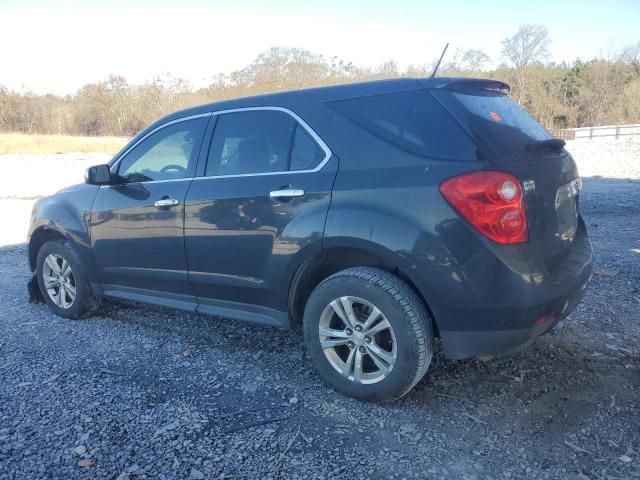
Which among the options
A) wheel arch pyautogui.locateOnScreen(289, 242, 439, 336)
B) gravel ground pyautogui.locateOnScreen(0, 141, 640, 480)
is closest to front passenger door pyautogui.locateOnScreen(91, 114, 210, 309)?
gravel ground pyautogui.locateOnScreen(0, 141, 640, 480)

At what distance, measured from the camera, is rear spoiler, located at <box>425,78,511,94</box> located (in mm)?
3205

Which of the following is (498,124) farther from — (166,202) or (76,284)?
(76,284)

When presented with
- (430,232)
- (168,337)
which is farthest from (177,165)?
(430,232)

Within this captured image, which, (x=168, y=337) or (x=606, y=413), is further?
(x=168, y=337)

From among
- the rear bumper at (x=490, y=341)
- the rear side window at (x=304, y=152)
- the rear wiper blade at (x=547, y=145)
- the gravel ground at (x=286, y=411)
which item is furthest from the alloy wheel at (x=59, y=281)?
the rear wiper blade at (x=547, y=145)

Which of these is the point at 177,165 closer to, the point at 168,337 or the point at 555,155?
the point at 168,337

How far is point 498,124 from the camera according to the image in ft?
10.3

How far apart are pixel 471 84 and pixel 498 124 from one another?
1.27ft

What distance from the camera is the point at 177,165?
417 cm

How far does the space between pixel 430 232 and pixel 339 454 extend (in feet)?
4.01

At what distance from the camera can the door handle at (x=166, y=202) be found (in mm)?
4008

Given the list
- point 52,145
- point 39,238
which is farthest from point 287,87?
point 39,238

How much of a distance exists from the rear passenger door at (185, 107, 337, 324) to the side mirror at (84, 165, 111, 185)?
0.98 meters

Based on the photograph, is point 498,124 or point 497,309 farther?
point 498,124
